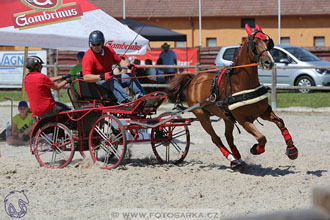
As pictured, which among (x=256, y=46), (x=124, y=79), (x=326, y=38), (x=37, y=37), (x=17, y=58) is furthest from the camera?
(x=326, y=38)

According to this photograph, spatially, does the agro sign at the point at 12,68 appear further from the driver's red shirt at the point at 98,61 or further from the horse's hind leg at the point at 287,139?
the horse's hind leg at the point at 287,139

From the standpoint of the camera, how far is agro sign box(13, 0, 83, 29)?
9885mm

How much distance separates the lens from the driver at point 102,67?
824cm

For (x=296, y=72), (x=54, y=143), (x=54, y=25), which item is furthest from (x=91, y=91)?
(x=296, y=72)

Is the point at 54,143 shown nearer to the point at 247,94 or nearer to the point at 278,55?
the point at 247,94

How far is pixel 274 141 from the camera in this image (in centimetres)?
1085

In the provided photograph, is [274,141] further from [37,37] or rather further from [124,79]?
[37,37]

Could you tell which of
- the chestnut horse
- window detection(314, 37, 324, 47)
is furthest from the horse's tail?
window detection(314, 37, 324, 47)

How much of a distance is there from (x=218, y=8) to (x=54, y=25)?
940 inches

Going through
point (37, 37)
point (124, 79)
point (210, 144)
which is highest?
point (37, 37)

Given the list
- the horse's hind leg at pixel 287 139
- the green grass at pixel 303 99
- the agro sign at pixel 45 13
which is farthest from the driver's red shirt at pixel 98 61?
the green grass at pixel 303 99

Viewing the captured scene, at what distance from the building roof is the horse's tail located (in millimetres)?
23853

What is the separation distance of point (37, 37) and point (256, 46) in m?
4.11

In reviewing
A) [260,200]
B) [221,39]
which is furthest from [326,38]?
[260,200]
